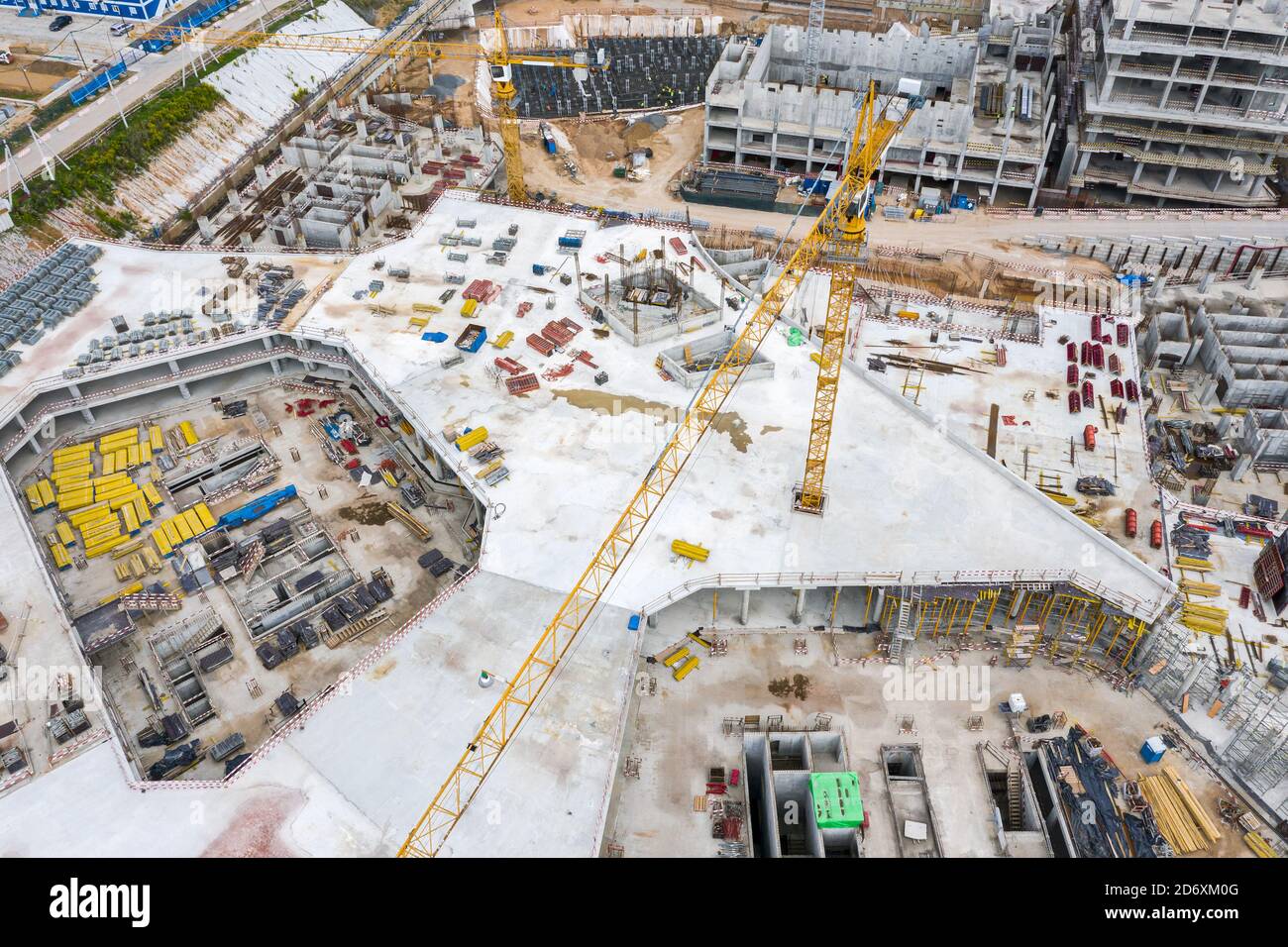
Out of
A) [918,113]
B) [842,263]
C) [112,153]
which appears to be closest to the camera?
[842,263]

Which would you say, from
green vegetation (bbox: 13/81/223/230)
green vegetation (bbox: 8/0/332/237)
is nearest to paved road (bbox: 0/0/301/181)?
green vegetation (bbox: 8/0/332/237)

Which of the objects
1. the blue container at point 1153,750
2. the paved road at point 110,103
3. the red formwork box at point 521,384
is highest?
the paved road at point 110,103

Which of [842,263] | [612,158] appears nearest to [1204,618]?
[842,263]

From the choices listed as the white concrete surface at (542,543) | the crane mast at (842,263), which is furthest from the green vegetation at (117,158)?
the crane mast at (842,263)

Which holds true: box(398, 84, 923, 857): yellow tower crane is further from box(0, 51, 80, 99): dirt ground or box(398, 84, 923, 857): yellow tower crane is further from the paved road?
box(0, 51, 80, 99): dirt ground

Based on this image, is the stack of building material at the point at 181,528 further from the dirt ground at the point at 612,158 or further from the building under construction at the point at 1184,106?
the building under construction at the point at 1184,106

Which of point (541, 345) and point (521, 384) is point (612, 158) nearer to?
point (541, 345)
